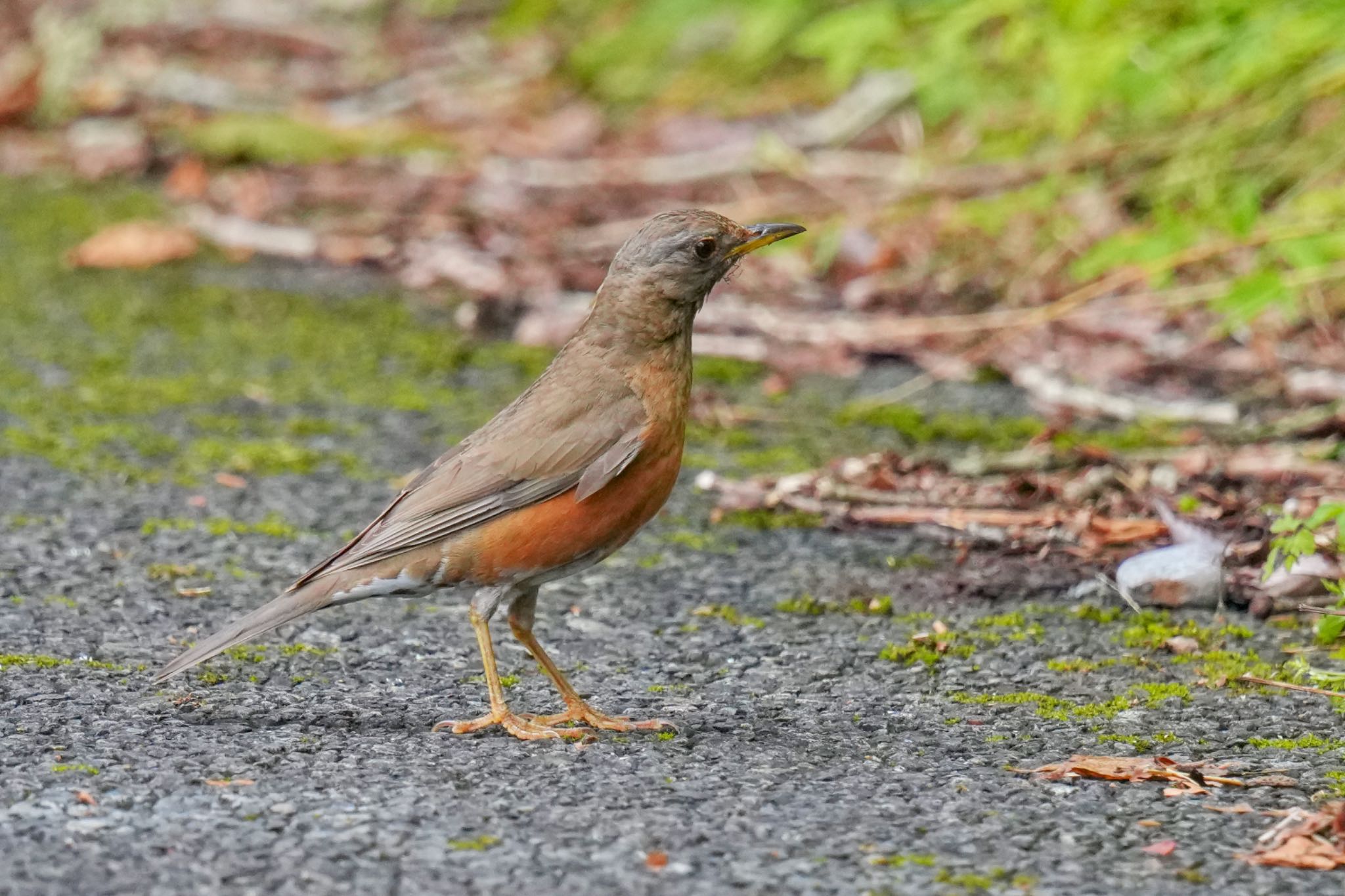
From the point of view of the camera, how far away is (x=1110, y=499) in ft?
19.0

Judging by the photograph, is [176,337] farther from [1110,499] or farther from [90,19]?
[90,19]

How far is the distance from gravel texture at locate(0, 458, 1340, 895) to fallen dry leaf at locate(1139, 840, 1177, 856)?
0.03 meters

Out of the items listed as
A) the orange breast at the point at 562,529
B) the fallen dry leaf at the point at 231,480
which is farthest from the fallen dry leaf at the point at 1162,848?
the fallen dry leaf at the point at 231,480

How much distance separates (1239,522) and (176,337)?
4.84m

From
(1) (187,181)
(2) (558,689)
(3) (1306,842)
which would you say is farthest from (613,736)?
(1) (187,181)

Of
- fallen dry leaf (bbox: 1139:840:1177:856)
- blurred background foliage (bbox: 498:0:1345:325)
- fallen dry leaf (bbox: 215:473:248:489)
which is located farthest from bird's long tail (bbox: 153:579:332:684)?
blurred background foliage (bbox: 498:0:1345:325)

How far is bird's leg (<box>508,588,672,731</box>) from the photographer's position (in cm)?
412

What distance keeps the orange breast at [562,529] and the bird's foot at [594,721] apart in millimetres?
367

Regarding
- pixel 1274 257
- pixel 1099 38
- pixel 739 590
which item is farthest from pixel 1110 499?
Answer: pixel 1099 38

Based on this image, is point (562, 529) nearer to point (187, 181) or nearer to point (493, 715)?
point (493, 715)

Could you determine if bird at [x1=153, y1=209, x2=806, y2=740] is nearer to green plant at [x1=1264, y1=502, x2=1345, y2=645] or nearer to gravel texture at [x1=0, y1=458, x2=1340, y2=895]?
gravel texture at [x1=0, y1=458, x2=1340, y2=895]

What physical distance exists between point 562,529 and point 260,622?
0.75 meters

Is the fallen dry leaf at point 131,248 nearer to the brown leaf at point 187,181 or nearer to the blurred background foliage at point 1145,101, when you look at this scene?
the brown leaf at point 187,181

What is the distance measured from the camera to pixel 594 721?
4.14m
